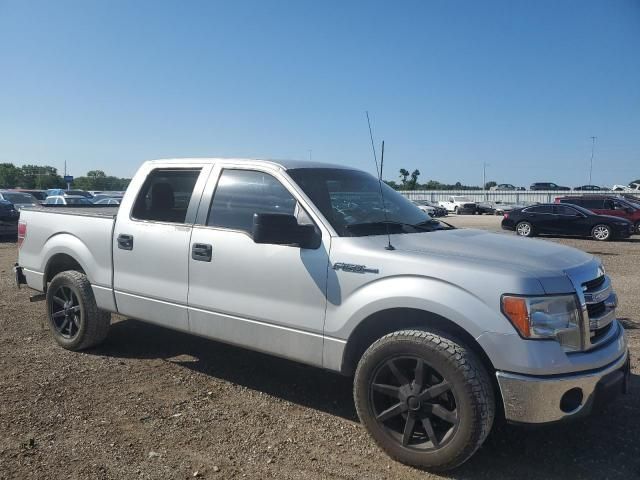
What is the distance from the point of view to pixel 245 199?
4297 mm

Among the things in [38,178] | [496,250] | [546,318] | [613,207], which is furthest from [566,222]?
[38,178]

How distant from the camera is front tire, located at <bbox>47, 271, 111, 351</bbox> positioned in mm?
5184

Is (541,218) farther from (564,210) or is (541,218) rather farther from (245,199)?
(245,199)

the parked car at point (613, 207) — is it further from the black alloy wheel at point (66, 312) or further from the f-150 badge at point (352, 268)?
the f-150 badge at point (352, 268)

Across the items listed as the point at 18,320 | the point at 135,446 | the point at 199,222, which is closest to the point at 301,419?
the point at 135,446

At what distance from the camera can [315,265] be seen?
145 inches

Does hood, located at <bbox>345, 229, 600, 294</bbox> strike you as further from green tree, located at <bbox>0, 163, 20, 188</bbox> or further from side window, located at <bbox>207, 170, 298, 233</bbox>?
green tree, located at <bbox>0, 163, 20, 188</bbox>

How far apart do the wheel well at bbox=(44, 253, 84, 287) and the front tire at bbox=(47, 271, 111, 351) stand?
0.51 feet

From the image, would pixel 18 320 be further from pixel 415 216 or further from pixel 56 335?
pixel 415 216

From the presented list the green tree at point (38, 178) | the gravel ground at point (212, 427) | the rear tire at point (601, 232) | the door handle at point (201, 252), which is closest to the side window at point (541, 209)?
the rear tire at point (601, 232)

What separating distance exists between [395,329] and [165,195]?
2.49 m

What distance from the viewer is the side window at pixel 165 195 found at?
4718mm

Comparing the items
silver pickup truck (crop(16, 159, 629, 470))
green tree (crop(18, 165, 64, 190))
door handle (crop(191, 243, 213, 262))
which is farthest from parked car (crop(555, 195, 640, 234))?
green tree (crop(18, 165, 64, 190))

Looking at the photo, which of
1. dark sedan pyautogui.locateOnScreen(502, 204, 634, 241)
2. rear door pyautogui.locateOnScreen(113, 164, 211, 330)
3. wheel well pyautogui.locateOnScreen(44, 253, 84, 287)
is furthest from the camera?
dark sedan pyautogui.locateOnScreen(502, 204, 634, 241)
